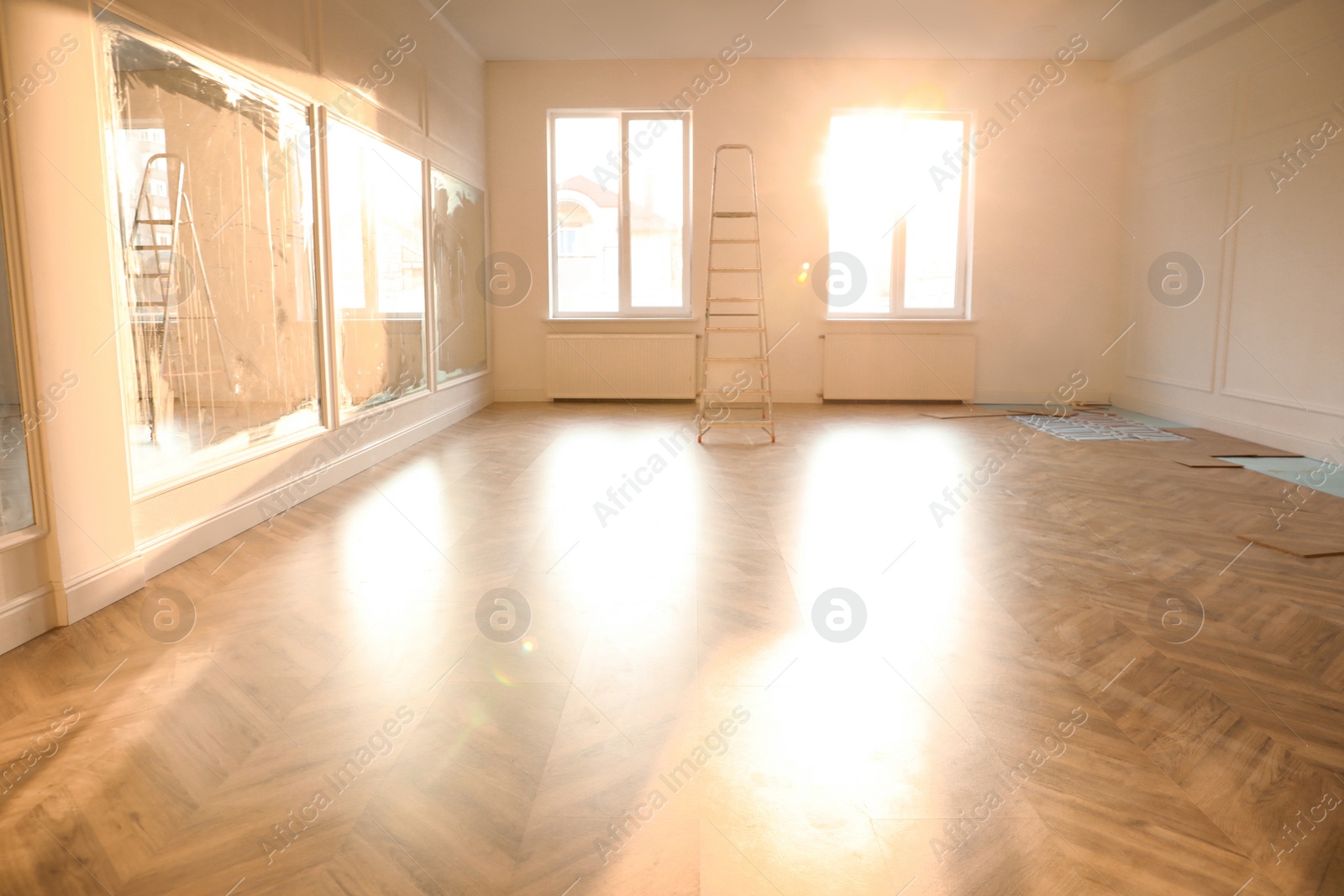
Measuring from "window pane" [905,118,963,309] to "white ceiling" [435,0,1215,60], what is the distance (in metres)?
0.71

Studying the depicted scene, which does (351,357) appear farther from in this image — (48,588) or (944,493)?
(944,493)

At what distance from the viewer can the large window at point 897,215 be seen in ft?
27.6

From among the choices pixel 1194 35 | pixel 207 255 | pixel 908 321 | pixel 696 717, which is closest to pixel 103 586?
pixel 207 255

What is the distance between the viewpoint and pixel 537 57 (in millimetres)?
8078

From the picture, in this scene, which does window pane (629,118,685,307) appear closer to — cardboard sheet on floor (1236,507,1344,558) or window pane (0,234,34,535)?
cardboard sheet on floor (1236,507,1344,558)

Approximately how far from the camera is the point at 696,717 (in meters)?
2.12

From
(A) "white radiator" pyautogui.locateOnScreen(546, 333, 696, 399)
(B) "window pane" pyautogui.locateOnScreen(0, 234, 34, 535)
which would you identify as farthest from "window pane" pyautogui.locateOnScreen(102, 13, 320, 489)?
(A) "white radiator" pyautogui.locateOnScreen(546, 333, 696, 399)

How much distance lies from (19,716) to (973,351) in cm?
799

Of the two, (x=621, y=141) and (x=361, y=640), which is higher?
(x=621, y=141)

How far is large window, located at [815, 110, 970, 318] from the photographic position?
8414 millimetres

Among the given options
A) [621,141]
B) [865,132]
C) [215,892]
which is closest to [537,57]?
[621,141]

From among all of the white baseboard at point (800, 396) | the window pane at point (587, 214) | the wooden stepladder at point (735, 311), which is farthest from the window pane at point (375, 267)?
the white baseboard at point (800, 396)

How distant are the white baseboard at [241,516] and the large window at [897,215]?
4.63 m

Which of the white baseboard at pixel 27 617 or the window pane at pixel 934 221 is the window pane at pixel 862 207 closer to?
the window pane at pixel 934 221
